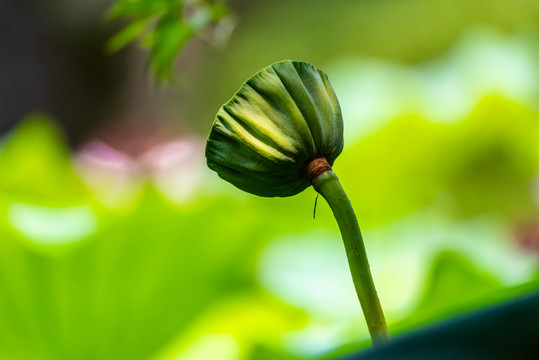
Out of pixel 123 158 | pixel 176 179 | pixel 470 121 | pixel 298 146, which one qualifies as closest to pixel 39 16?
pixel 123 158

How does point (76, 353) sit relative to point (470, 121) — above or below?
below

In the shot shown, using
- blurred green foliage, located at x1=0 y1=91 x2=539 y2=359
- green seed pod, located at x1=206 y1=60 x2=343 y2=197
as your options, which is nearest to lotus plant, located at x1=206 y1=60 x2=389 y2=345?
green seed pod, located at x1=206 y1=60 x2=343 y2=197

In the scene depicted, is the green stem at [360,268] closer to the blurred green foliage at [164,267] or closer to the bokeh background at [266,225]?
the bokeh background at [266,225]

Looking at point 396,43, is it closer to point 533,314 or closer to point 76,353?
point 76,353

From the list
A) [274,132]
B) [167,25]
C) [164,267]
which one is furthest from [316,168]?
[164,267]

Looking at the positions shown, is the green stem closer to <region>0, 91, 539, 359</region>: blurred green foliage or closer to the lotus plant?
the lotus plant

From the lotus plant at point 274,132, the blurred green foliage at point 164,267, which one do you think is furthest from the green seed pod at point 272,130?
the blurred green foliage at point 164,267

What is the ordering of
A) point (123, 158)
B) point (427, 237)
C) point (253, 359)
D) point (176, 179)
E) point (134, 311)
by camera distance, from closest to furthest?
1. point (253, 359)
2. point (134, 311)
3. point (427, 237)
4. point (176, 179)
5. point (123, 158)

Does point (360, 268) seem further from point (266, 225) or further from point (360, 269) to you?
point (266, 225)
